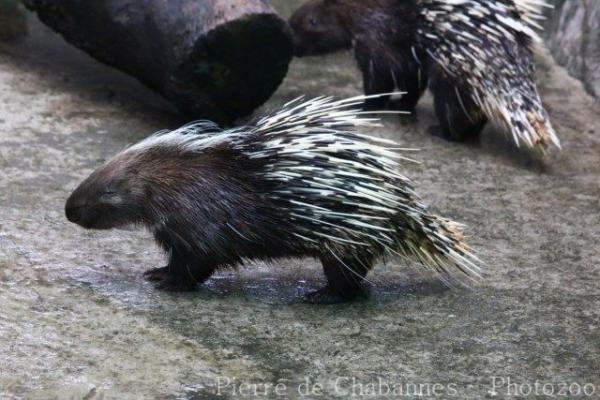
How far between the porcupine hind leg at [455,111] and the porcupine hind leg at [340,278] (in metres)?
2.42

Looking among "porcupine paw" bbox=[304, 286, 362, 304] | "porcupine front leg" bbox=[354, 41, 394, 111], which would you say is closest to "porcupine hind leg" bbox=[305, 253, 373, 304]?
"porcupine paw" bbox=[304, 286, 362, 304]

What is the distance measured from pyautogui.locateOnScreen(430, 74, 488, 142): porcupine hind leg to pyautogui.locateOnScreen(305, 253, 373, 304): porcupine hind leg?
7.94ft

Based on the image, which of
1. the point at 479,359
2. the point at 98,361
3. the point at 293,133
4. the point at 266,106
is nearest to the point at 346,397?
the point at 479,359

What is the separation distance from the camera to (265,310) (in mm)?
4418

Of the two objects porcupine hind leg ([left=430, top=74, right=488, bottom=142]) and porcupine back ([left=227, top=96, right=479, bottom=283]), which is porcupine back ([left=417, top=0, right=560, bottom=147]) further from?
porcupine back ([left=227, top=96, right=479, bottom=283])

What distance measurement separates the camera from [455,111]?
675 cm

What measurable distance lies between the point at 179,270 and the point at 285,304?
1.57ft

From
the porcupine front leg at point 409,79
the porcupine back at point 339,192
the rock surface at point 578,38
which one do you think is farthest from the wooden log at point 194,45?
the rock surface at point 578,38

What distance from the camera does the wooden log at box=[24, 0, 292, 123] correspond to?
6.04 metres

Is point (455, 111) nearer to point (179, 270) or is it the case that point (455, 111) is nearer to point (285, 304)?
point (285, 304)

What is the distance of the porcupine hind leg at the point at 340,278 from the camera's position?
4.50m

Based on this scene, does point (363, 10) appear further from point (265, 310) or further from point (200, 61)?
point (265, 310)

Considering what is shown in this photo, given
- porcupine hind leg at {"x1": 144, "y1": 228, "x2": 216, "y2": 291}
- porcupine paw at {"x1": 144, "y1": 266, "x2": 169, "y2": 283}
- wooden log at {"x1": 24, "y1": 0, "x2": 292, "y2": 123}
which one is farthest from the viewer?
wooden log at {"x1": 24, "y1": 0, "x2": 292, "y2": 123}

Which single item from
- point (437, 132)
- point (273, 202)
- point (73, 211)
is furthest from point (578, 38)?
point (73, 211)
